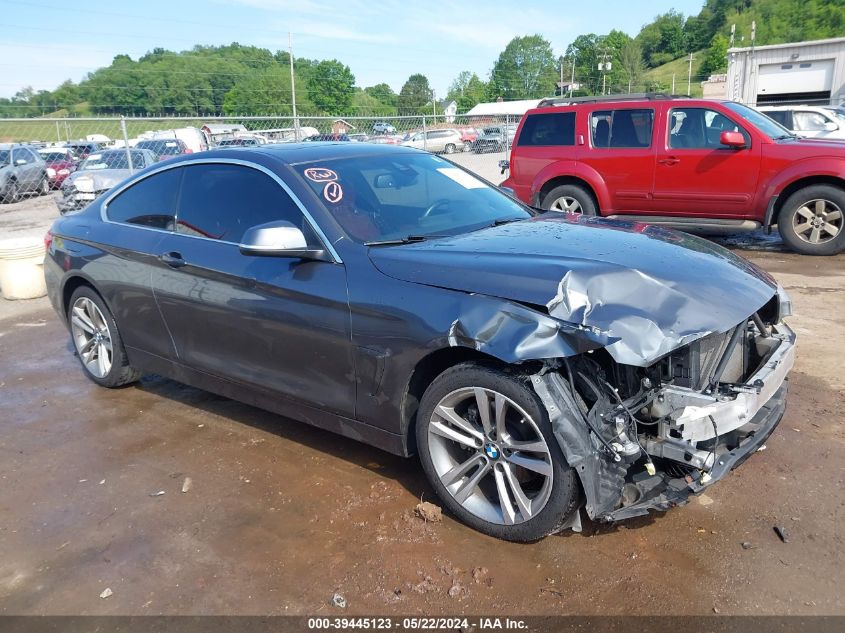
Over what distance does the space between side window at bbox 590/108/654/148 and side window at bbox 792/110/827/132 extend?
8.40 meters

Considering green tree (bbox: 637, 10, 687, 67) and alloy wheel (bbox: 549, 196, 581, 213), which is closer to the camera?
alloy wheel (bbox: 549, 196, 581, 213)

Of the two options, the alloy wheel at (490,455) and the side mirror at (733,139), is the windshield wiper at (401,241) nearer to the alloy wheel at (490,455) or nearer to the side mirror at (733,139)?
the alloy wheel at (490,455)

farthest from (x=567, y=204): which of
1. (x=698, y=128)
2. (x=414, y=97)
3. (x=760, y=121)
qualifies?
(x=414, y=97)

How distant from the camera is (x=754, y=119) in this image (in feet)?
29.4

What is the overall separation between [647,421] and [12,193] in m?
21.4

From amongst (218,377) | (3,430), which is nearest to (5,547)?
(218,377)

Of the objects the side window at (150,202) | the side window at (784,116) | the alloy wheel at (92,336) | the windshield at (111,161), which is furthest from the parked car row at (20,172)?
the side window at (784,116)

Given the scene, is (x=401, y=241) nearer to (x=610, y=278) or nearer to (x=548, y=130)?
(x=610, y=278)

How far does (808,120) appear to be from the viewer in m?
15.9

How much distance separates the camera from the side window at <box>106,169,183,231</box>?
449 centimetres

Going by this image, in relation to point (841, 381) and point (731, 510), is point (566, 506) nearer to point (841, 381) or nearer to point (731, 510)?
point (731, 510)

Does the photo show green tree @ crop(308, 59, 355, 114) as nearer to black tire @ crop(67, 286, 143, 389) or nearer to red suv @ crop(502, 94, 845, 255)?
red suv @ crop(502, 94, 845, 255)

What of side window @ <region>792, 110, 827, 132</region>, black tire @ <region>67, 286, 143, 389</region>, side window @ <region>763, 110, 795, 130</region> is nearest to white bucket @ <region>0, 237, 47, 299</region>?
black tire @ <region>67, 286, 143, 389</region>

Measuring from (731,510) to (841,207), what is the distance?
6.69 m
